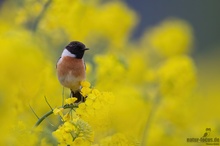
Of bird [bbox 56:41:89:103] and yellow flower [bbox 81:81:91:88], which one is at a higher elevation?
bird [bbox 56:41:89:103]

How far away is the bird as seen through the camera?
4.93m

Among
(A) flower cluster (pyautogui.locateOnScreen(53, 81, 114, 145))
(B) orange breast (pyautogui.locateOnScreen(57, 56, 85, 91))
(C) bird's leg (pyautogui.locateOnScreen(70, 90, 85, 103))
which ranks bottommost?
(A) flower cluster (pyautogui.locateOnScreen(53, 81, 114, 145))

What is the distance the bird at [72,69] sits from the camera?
4.93 m

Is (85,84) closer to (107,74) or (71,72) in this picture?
(71,72)

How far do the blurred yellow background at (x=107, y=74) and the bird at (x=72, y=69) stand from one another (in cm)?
13

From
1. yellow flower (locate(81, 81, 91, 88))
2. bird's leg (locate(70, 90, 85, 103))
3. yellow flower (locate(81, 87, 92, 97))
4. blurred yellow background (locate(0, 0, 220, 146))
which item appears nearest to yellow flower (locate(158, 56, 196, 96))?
blurred yellow background (locate(0, 0, 220, 146))

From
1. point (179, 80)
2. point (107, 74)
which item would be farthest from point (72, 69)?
point (179, 80)

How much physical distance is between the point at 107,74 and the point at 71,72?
1.58 metres

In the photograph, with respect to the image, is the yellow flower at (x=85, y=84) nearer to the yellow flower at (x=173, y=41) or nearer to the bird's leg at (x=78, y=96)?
the bird's leg at (x=78, y=96)

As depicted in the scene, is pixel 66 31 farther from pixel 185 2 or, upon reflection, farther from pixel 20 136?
pixel 185 2

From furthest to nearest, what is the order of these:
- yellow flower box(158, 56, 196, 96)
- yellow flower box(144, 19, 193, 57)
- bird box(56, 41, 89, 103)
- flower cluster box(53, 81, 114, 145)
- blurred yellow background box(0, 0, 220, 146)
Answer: yellow flower box(144, 19, 193, 57) → yellow flower box(158, 56, 196, 96) → bird box(56, 41, 89, 103) → blurred yellow background box(0, 0, 220, 146) → flower cluster box(53, 81, 114, 145)

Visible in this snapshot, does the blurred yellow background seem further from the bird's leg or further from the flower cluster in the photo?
the bird's leg

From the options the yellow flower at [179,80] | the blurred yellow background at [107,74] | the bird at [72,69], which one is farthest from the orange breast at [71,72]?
the yellow flower at [179,80]

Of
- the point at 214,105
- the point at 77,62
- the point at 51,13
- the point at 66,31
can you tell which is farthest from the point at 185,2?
the point at 77,62
